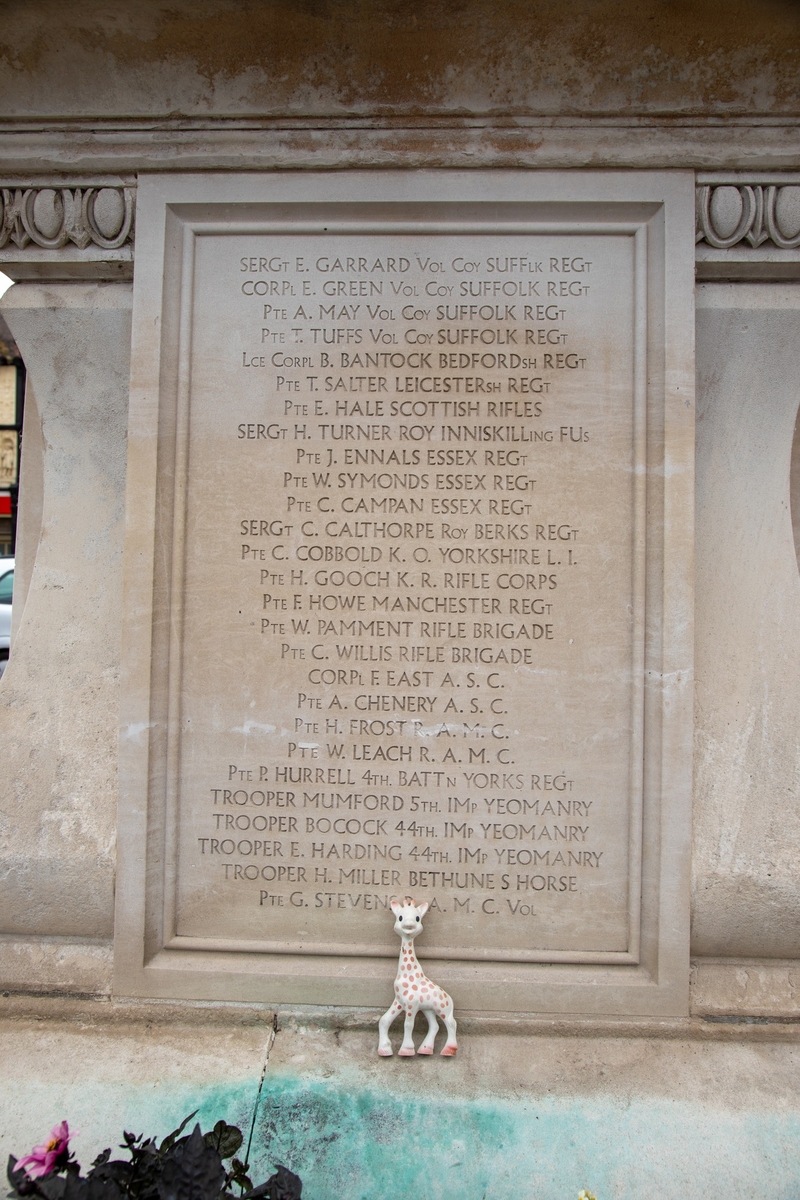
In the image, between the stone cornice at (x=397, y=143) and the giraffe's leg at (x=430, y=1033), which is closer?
the giraffe's leg at (x=430, y=1033)

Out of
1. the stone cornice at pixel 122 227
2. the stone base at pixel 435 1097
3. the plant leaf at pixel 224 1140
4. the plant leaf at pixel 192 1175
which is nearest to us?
the plant leaf at pixel 192 1175

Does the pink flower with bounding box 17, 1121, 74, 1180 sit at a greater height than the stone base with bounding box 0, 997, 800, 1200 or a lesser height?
greater

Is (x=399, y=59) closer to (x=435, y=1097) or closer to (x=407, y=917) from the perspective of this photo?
(x=407, y=917)

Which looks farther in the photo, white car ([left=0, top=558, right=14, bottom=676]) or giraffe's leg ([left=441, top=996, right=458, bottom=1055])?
white car ([left=0, top=558, right=14, bottom=676])

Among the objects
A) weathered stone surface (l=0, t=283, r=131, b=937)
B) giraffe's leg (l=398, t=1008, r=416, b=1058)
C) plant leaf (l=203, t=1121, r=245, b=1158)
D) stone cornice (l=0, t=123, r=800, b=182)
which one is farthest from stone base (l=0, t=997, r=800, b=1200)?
stone cornice (l=0, t=123, r=800, b=182)

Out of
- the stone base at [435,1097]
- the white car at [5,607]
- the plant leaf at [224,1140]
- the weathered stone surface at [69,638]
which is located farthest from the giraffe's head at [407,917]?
the white car at [5,607]

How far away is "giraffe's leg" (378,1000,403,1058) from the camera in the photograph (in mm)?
2363

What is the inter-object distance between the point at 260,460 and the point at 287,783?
3.93 ft

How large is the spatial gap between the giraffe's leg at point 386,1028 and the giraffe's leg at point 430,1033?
0.10 meters

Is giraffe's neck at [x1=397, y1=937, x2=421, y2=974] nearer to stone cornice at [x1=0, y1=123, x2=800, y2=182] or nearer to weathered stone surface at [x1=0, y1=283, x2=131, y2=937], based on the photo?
weathered stone surface at [x1=0, y1=283, x2=131, y2=937]

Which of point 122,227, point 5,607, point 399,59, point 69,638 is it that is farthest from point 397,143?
point 5,607

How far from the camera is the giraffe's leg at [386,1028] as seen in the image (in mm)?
2363

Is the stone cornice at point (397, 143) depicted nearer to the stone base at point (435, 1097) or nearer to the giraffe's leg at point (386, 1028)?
the giraffe's leg at point (386, 1028)

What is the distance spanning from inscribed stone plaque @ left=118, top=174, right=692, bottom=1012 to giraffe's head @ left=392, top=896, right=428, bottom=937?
6.3 inches
